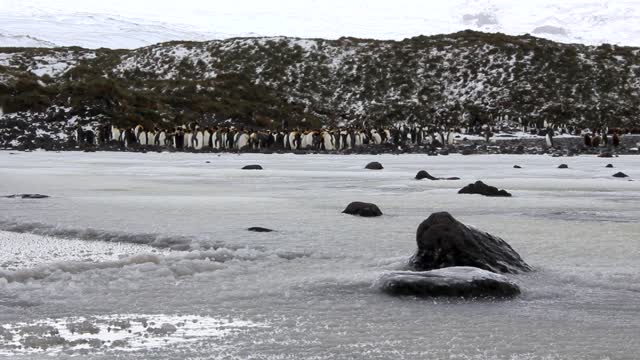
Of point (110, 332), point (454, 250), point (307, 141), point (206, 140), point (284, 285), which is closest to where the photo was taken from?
point (110, 332)

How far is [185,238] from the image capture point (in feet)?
16.6

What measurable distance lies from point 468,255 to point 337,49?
54551 millimetres

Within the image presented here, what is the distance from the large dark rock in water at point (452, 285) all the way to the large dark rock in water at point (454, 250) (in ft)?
0.93

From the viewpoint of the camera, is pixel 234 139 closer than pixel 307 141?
No

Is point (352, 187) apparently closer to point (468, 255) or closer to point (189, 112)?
point (468, 255)

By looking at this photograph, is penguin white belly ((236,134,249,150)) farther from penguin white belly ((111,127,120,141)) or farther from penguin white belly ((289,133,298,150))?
penguin white belly ((111,127,120,141))

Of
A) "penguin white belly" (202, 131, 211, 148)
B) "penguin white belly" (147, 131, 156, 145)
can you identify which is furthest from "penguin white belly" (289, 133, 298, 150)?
"penguin white belly" (147, 131, 156, 145)

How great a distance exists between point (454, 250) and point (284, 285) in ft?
2.75

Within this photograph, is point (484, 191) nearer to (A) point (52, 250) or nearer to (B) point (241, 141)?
(A) point (52, 250)

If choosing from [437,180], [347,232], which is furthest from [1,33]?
[347,232]

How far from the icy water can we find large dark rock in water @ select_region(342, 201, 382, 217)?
16cm

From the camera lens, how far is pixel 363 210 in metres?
6.65

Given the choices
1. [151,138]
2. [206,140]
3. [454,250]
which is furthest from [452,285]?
[151,138]

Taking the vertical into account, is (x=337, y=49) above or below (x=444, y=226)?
above
